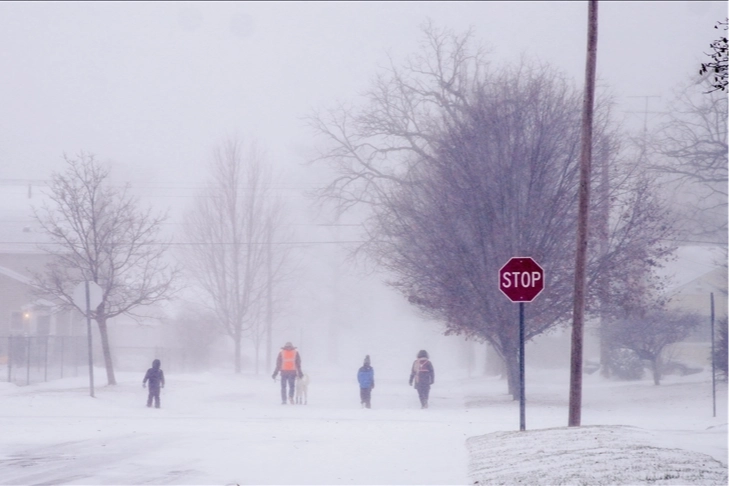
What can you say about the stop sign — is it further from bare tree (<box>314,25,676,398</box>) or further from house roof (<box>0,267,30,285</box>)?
house roof (<box>0,267,30,285</box>)

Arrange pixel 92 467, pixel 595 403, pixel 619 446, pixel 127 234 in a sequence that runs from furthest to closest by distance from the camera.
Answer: pixel 127 234 → pixel 595 403 → pixel 92 467 → pixel 619 446

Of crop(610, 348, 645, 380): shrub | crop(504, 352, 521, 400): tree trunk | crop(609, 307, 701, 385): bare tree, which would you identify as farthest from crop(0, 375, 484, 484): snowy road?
crop(610, 348, 645, 380): shrub

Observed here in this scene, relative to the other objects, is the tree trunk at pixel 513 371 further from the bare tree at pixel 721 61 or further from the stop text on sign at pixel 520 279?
the bare tree at pixel 721 61

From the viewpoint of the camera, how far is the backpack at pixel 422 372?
963 inches

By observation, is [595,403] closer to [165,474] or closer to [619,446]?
[619,446]

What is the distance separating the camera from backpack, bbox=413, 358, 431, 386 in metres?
24.5

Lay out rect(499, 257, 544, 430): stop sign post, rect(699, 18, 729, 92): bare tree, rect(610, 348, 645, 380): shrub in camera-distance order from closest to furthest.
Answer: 1. rect(699, 18, 729, 92): bare tree
2. rect(499, 257, 544, 430): stop sign post
3. rect(610, 348, 645, 380): shrub

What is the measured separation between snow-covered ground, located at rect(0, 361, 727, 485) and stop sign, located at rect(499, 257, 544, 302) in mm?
2258

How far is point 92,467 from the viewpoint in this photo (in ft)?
39.0

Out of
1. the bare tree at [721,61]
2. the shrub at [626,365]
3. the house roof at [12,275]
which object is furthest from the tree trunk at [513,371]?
the house roof at [12,275]

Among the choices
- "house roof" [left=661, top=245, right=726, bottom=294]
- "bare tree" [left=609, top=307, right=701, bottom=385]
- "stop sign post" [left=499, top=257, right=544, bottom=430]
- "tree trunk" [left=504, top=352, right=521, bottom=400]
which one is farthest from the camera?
"house roof" [left=661, top=245, right=726, bottom=294]

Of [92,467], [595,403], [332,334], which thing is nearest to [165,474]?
[92,467]

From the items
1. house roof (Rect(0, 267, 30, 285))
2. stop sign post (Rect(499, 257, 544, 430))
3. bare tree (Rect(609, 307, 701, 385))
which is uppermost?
house roof (Rect(0, 267, 30, 285))

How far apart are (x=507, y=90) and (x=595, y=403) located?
9.48m
